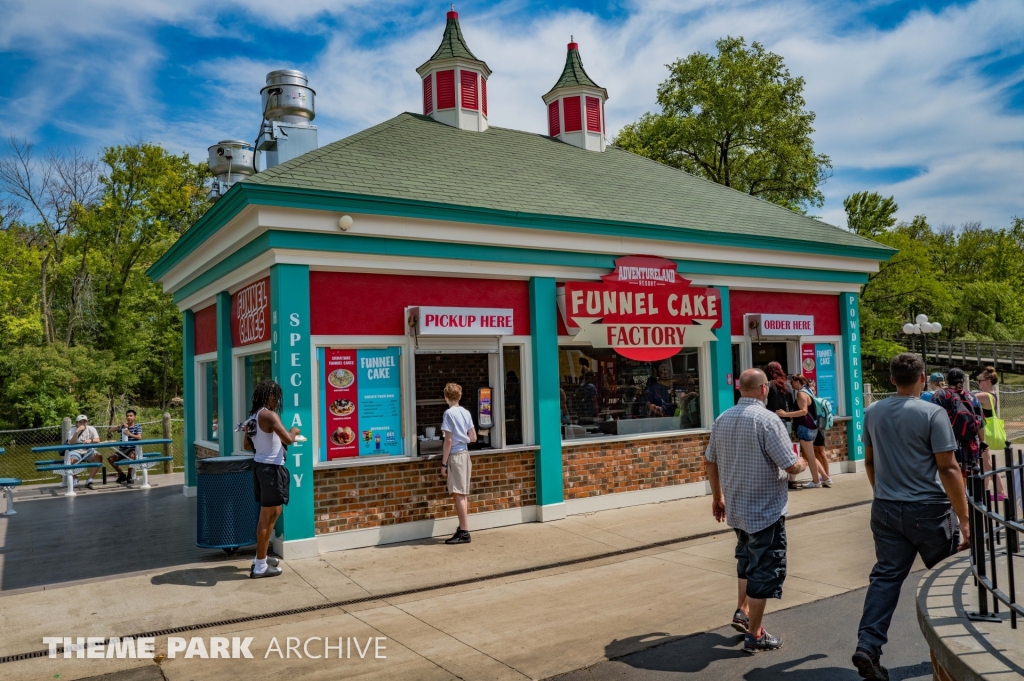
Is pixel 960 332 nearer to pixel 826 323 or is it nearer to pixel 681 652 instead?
pixel 826 323

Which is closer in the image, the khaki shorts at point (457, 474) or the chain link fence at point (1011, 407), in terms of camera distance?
the khaki shorts at point (457, 474)

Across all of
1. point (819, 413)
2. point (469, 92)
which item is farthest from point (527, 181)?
point (819, 413)

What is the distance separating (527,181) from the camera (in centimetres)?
1118

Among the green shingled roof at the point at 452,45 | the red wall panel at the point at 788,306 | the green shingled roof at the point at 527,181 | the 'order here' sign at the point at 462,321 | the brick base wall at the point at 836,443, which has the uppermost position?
the green shingled roof at the point at 452,45

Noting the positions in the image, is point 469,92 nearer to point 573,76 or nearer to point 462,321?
point 573,76

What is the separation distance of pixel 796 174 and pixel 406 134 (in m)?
28.1

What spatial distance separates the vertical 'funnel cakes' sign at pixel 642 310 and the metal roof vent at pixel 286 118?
4.81 meters

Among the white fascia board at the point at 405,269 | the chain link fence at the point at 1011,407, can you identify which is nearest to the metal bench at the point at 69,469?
the white fascia board at the point at 405,269

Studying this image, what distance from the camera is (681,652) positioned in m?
4.98

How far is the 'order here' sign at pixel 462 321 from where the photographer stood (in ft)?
29.4

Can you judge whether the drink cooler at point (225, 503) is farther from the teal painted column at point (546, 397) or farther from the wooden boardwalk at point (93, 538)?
the teal painted column at point (546, 397)

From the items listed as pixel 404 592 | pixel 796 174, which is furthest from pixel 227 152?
pixel 796 174

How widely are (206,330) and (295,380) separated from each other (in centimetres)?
485

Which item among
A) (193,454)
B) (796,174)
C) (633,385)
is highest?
(796,174)
